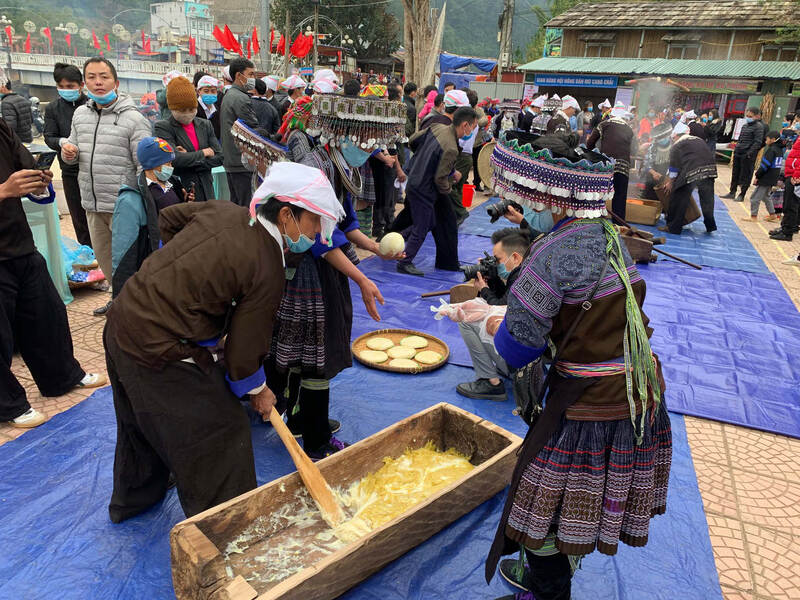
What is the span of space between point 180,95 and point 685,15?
2712cm

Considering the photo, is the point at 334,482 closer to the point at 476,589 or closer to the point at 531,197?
the point at 476,589

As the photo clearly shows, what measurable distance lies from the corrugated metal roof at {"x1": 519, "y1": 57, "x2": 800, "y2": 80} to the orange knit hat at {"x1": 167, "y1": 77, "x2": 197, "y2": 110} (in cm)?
2199

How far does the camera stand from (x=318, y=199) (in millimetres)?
1792

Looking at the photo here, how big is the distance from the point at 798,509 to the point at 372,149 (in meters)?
2.84

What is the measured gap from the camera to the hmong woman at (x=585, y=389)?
5.12 ft

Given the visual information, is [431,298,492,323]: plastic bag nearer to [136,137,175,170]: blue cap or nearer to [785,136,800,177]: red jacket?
[136,137,175,170]: blue cap

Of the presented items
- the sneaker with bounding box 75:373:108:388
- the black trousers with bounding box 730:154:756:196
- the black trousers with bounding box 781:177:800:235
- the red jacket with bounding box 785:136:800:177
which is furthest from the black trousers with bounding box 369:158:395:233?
the black trousers with bounding box 730:154:756:196

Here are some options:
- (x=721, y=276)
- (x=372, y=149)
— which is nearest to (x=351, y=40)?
(x=721, y=276)

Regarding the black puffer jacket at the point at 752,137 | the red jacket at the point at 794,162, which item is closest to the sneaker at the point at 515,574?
the red jacket at the point at 794,162

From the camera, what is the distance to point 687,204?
838cm

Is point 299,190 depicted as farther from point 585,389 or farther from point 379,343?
point 379,343

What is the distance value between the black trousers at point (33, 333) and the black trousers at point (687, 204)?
829cm

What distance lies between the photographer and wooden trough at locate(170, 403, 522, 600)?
1.69m

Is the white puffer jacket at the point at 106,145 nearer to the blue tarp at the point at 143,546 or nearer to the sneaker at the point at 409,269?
the blue tarp at the point at 143,546
